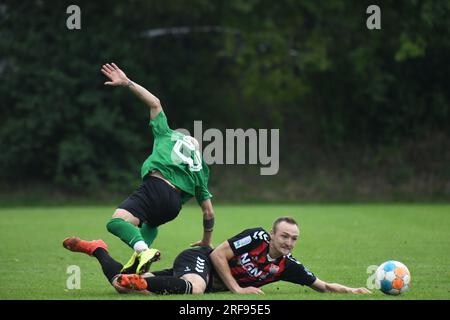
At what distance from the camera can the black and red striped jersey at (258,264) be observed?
852 centimetres

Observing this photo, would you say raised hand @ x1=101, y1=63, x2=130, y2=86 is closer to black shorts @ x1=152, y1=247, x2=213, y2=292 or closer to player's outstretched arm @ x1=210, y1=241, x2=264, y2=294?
black shorts @ x1=152, y1=247, x2=213, y2=292

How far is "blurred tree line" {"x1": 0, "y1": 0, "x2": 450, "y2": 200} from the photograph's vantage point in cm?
2798

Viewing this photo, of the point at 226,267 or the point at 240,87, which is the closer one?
the point at 226,267

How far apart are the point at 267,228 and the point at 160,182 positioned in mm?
8451

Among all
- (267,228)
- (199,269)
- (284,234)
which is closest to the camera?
(284,234)

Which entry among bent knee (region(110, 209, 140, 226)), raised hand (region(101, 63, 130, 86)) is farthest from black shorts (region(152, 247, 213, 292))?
raised hand (region(101, 63, 130, 86))

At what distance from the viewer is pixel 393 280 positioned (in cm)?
839

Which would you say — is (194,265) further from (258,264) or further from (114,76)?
(114,76)

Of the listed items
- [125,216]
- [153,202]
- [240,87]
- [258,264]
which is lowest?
[258,264]

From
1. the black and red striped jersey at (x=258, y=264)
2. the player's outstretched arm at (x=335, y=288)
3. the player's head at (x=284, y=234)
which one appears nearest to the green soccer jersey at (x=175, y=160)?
the black and red striped jersey at (x=258, y=264)

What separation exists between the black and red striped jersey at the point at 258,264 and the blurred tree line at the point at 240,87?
19099 millimetres

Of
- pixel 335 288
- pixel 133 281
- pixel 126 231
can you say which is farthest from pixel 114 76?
pixel 335 288

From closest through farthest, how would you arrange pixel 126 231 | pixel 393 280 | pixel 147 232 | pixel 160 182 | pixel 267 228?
pixel 393 280 → pixel 126 231 → pixel 160 182 → pixel 147 232 → pixel 267 228
